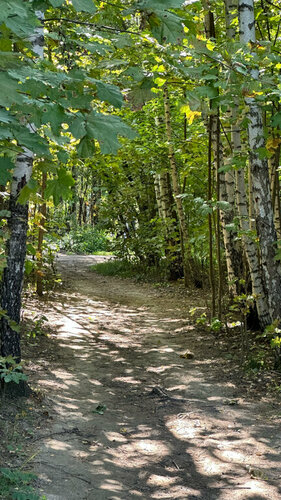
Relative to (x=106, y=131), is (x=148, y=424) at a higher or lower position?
lower

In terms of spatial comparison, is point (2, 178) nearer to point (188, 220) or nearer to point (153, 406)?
point (153, 406)

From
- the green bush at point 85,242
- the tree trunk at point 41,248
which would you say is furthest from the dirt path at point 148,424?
the green bush at point 85,242

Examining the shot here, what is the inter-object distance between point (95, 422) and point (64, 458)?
80cm

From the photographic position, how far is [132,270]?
15.3m

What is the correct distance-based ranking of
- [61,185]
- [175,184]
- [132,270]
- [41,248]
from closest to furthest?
[61,185] < [41,248] < [175,184] < [132,270]

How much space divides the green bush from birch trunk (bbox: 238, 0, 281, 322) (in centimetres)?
1932

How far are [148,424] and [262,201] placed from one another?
2631mm

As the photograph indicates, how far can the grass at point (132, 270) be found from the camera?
45.8 ft

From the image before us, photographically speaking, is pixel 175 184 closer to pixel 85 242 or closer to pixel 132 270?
pixel 132 270

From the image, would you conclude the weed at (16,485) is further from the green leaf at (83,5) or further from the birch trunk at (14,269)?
the green leaf at (83,5)

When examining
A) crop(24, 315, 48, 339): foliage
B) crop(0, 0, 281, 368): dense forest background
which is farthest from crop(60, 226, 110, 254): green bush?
crop(24, 315, 48, 339): foliage

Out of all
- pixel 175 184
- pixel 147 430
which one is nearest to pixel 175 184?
pixel 175 184

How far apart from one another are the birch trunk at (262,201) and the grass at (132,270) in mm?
7797

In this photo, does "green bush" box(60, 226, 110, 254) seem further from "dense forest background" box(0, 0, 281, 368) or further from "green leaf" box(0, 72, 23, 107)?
"green leaf" box(0, 72, 23, 107)
